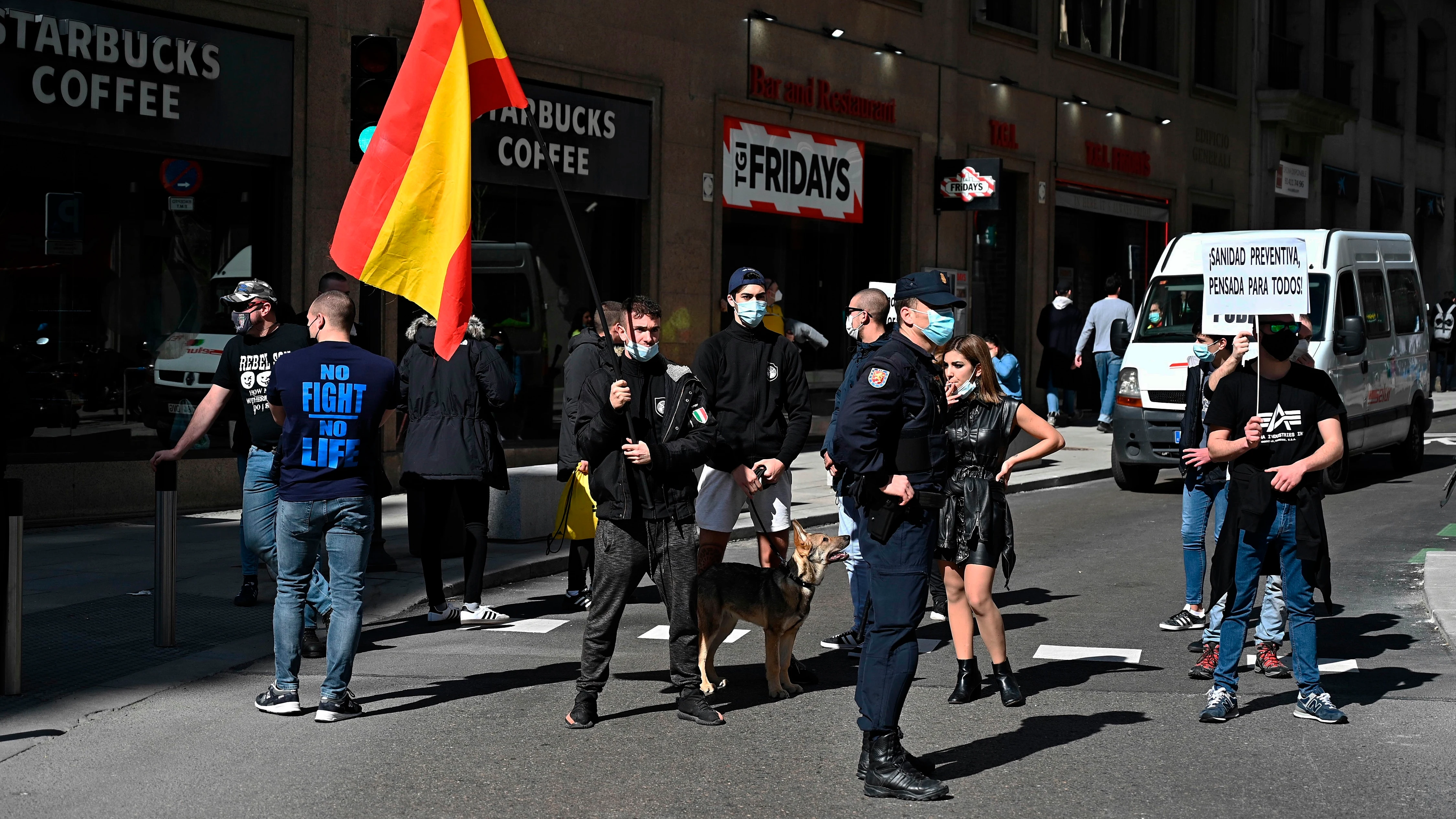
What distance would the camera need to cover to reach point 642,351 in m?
6.78

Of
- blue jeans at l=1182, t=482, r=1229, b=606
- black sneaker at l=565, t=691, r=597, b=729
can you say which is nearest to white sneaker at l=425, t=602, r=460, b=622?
black sneaker at l=565, t=691, r=597, b=729

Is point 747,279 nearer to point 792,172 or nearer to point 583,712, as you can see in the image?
point 583,712

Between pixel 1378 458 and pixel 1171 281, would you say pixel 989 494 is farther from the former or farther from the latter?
pixel 1378 458

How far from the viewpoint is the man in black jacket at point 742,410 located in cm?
787

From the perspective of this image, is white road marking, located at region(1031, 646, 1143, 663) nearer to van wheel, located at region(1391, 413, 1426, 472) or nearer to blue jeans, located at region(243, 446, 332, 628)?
blue jeans, located at region(243, 446, 332, 628)

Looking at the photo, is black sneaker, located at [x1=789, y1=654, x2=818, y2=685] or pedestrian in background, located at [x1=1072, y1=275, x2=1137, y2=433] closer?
black sneaker, located at [x1=789, y1=654, x2=818, y2=685]

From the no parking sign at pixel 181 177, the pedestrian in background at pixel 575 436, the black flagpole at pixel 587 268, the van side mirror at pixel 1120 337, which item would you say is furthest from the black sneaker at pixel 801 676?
the van side mirror at pixel 1120 337

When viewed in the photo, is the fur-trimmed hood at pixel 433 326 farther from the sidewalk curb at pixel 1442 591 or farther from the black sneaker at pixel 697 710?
the sidewalk curb at pixel 1442 591

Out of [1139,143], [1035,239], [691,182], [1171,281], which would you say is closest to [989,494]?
[1171,281]

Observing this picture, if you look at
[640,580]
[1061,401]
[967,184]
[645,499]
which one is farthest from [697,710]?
[1061,401]

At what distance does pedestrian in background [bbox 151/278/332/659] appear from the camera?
28.0 feet

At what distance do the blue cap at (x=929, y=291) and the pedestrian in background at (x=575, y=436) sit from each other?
7.83 feet

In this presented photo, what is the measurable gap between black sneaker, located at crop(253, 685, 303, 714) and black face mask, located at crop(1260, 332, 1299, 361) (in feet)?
14.5

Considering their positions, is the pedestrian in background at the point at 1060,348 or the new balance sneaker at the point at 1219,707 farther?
the pedestrian in background at the point at 1060,348
